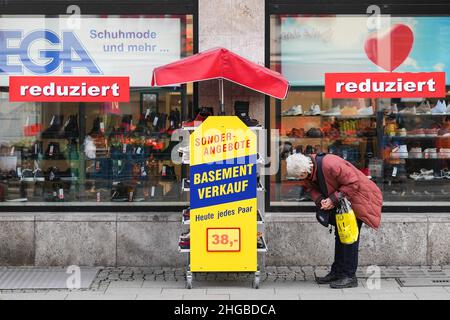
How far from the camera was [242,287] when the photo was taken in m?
8.27

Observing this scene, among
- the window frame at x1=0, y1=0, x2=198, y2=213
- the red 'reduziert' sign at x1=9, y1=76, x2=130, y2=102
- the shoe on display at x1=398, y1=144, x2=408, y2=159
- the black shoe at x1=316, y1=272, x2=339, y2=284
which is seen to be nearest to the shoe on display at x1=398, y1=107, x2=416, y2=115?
the shoe on display at x1=398, y1=144, x2=408, y2=159

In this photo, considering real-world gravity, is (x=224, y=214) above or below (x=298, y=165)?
below

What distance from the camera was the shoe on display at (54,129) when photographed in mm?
9664

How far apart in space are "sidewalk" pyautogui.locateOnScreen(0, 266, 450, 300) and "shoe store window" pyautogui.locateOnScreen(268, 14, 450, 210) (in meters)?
1.09

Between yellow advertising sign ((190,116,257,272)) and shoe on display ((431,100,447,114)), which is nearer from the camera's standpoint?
yellow advertising sign ((190,116,257,272))

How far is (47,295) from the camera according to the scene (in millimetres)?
7949

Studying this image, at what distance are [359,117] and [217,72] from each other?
262 cm

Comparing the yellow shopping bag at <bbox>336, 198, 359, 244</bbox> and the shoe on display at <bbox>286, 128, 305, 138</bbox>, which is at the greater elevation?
the shoe on display at <bbox>286, 128, 305, 138</bbox>

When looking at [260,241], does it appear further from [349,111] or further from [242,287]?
[349,111]

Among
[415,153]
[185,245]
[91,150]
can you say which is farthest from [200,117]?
[415,153]

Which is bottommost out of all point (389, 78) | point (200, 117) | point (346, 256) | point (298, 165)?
point (346, 256)

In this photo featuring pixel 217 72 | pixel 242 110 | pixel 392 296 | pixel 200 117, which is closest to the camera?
pixel 392 296

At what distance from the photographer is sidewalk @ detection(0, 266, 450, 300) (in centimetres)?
784

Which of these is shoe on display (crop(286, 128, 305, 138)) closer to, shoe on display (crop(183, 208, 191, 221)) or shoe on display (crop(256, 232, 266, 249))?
shoe on display (crop(256, 232, 266, 249))
